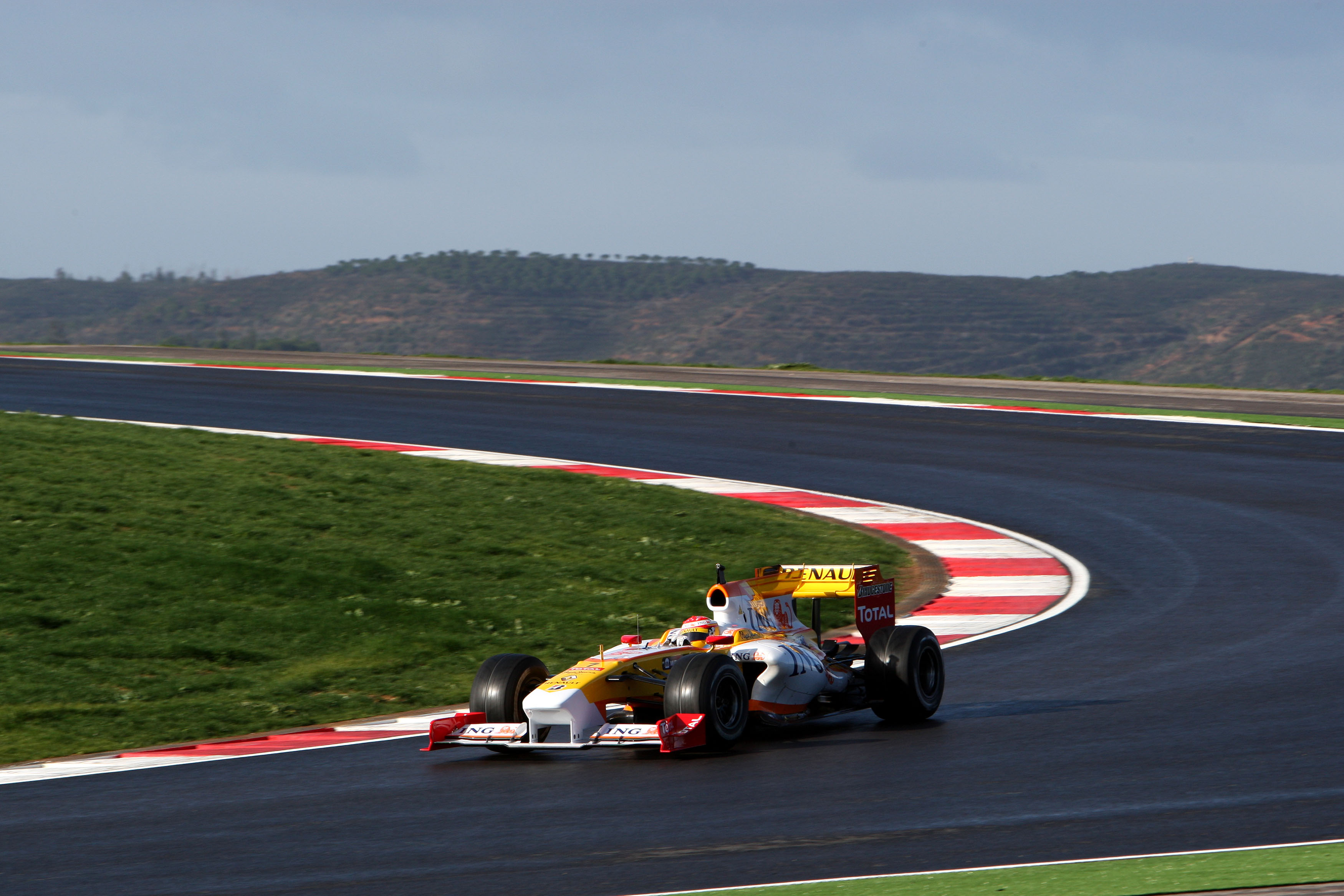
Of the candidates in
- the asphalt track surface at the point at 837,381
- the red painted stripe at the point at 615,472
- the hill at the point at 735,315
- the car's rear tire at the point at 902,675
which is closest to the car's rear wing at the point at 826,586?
the car's rear tire at the point at 902,675

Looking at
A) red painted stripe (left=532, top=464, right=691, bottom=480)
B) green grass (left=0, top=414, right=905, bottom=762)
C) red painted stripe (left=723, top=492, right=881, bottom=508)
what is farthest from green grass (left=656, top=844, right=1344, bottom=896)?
red painted stripe (left=532, top=464, right=691, bottom=480)

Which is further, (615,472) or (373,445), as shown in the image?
(373,445)

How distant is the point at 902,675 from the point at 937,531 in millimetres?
8475

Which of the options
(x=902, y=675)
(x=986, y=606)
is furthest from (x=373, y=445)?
(x=902, y=675)

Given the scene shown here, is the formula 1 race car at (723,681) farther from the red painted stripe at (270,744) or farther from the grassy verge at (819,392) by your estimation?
the grassy verge at (819,392)

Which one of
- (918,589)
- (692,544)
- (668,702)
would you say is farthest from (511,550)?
(668,702)

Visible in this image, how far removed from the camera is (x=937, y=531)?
17375 millimetres

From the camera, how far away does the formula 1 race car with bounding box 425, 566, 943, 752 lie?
821 centimetres

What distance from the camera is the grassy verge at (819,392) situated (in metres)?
29.0

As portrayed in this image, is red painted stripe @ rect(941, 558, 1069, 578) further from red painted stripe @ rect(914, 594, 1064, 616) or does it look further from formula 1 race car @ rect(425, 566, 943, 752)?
formula 1 race car @ rect(425, 566, 943, 752)

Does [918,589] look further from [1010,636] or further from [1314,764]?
[1314,764]

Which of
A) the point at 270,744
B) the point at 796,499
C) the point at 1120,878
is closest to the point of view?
the point at 1120,878

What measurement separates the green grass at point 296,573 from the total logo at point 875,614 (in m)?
3.07

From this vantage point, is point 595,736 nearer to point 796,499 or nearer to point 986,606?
point 986,606
